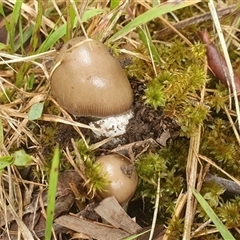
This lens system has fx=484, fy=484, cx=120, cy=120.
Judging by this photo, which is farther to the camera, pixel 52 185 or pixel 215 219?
pixel 215 219

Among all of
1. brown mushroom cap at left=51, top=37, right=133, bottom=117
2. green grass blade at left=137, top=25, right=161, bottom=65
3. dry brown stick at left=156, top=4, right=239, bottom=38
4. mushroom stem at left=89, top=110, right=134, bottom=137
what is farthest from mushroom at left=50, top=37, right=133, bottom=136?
dry brown stick at left=156, top=4, right=239, bottom=38

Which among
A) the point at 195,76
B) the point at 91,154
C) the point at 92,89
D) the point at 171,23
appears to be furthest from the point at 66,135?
the point at 171,23

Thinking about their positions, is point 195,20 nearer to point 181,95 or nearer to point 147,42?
point 147,42

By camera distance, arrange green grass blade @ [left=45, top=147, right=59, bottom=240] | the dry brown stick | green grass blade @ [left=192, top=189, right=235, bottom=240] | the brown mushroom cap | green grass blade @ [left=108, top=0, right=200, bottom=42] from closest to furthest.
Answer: green grass blade @ [left=45, top=147, right=59, bottom=240] → green grass blade @ [left=192, top=189, right=235, bottom=240] → the brown mushroom cap → green grass blade @ [left=108, top=0, right=200, bottom=42] → the dry brown stick

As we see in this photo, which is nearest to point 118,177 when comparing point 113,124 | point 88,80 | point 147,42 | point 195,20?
point 113,124

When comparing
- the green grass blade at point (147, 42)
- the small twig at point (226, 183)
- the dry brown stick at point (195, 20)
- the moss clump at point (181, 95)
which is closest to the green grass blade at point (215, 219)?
the small twig at point (226, 183)

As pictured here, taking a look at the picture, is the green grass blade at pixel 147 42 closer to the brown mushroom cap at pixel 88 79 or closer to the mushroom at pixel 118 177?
the brown mushroom cap at pixel 88 79

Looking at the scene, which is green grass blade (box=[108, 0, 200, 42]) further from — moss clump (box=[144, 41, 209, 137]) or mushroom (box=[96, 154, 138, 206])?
mushroom (box=[96, 154, 138, 206])
